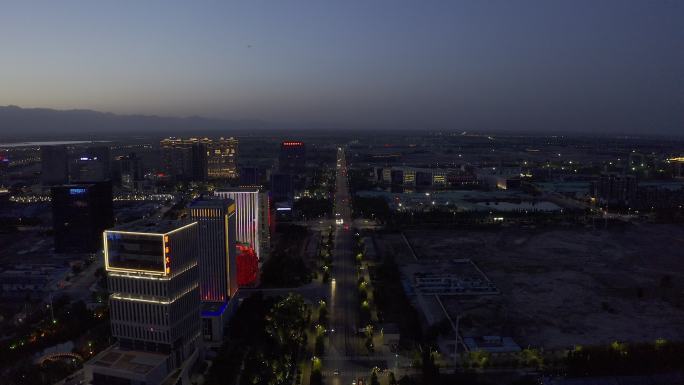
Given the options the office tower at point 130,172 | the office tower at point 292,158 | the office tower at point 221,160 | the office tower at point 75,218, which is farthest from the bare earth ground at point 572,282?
the office tower at point 221,160

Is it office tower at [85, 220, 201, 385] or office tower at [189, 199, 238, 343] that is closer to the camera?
office tower at [85, 220, 201, 385]

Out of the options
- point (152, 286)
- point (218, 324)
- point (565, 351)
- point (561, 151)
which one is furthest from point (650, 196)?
point (561, 151)

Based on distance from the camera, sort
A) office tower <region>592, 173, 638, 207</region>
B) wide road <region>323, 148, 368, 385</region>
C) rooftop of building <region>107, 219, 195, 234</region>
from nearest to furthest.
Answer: rooftop of building <region>107, 219, 195, 234</region>
wide road <region>323, 148, 368, 385</region>
office tower <region>592, 173, 638, 207</region>

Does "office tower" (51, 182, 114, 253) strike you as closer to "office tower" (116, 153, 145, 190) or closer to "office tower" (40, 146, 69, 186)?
"office tower" (116, 153, 145, 190)

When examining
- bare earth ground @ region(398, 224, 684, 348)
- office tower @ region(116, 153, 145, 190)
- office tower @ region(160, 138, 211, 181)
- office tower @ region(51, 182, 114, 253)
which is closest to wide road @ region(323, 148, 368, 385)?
bare earth ground @ region(398, 224, 684, 348)

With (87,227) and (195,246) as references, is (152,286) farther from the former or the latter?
(87,227)

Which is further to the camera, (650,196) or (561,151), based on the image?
(561,151)

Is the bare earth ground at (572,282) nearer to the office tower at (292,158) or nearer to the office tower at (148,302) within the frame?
the office tower at (148,302)
